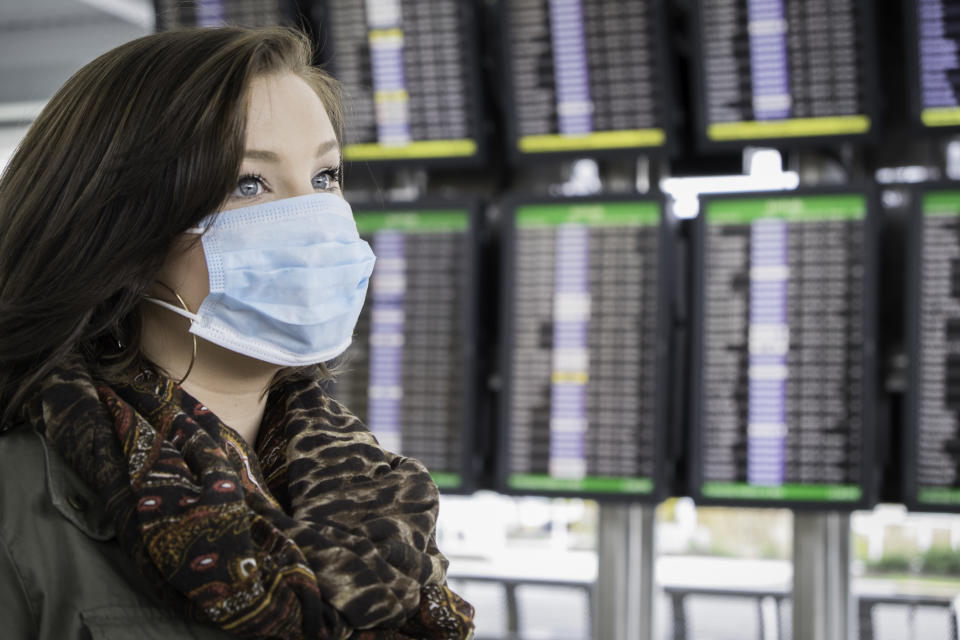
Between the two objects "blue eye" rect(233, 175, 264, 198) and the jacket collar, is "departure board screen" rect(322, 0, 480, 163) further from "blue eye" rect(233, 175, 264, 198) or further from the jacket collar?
the jacket collar

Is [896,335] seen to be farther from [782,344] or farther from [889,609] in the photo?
[889,609]

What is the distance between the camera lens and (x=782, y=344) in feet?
8.95

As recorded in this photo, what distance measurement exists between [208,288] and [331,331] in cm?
15

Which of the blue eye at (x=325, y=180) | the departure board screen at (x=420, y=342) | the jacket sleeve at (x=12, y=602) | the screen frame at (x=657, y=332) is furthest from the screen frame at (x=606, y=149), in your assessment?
the jacket sleeve at (x=12, y=602)

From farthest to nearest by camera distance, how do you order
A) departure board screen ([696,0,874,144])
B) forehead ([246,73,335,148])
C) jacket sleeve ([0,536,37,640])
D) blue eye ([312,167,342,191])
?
1. departure board screen ([696,0,874,144])
2. blue eye ([312,167,342,191])
3. forehead ([246,73,335,148])
4. jacket sleeve ([0,536,37,640])

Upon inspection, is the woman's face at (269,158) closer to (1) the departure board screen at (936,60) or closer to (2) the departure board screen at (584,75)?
(2) the departure board screen at (584,75)

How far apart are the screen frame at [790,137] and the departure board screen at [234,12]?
1.07 metres

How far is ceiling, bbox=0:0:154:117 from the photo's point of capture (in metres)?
5.95

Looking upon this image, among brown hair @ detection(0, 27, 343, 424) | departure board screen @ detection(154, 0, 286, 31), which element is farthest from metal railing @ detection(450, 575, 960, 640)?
brown hair @ detection(0, 27, 343, 424)

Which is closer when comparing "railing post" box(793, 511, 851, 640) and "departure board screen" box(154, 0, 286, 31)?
"railing post" box(793, 511, 851, 640)

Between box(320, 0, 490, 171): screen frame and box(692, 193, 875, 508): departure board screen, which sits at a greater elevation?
box(320, 0, 490, 171): screen frame

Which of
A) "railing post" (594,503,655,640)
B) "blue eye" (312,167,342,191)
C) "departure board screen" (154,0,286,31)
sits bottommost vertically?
"railing post" (594,503,655,640)

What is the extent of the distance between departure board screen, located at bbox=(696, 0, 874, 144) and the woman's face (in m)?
1.66

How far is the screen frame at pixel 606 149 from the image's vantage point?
2.83m
